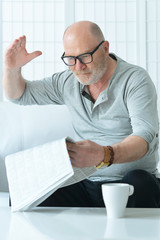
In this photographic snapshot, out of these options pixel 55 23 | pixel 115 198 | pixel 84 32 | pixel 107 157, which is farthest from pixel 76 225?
pixel 55 23

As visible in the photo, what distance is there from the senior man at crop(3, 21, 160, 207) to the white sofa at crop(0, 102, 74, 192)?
13 cm

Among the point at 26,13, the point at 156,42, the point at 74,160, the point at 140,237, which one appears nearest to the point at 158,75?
the point at 156,42

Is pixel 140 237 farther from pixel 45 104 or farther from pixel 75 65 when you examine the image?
pixel 45 104

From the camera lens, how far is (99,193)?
1.63 meters

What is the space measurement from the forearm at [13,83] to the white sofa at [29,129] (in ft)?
0.67

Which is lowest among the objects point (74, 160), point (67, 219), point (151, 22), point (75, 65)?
point (67, 219)

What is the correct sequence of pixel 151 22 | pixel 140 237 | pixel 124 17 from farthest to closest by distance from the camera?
pixel 124 17
pixel 151 22
pixel 140 237

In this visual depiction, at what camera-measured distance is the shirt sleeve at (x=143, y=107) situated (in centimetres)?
144

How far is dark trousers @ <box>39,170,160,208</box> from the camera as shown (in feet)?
4.63

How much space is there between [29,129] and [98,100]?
469 millimetres

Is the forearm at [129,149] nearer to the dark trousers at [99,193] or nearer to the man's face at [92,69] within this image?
the dark trousers at [99,193]

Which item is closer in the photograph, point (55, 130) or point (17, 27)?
point (55, 130)

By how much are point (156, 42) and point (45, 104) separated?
85.5 inches

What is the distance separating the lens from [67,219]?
1054 mm
